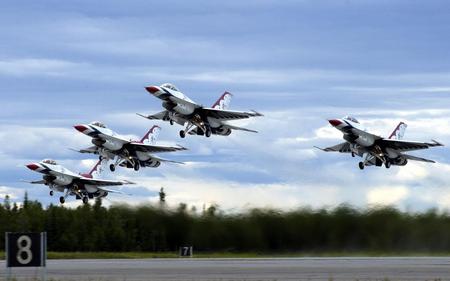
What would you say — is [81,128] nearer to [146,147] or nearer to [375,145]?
[146,147]

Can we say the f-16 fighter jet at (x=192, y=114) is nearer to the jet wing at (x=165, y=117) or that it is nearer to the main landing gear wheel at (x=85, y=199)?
the jet wing at (x=165, y=117)

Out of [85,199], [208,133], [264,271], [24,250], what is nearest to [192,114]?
[208,133]

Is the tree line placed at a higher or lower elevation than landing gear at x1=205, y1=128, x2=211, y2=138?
lower

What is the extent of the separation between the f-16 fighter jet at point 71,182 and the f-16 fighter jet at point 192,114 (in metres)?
13.4

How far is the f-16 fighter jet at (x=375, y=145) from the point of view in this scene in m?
74.3

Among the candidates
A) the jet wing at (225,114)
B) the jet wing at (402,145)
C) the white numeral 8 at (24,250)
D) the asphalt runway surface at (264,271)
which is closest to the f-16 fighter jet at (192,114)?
the jet wing at (225,114)

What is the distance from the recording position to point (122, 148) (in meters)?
88.1

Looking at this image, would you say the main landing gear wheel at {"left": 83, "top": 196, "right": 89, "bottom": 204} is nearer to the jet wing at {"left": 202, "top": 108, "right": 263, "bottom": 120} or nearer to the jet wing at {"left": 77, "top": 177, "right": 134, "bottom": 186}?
the jet wing at {"left": 77, "top": 177, "right": 134, "bottom": 186}

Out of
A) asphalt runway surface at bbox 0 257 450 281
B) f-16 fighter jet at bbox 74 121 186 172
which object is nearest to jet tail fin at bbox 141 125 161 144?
f-16 fighter jet at bbox 74 121 186 172

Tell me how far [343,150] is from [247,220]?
17.6 metres

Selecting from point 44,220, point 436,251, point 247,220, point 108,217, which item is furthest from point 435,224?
point 44,220

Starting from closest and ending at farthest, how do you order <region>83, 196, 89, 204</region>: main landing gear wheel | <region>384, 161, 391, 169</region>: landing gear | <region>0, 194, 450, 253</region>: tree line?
<region>0, 194, 450, 253</region>: tree line, <region>384, 161, 391, 169</region>: landing gear, <region>83, 196, 89, 204</region>: main landing gear wheel

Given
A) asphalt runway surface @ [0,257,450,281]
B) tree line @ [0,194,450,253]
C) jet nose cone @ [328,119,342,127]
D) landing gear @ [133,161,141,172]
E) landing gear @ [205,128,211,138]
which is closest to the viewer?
asphalt runway surface @ [0,257,450,281]

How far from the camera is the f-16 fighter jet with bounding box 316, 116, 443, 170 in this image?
74.3m
